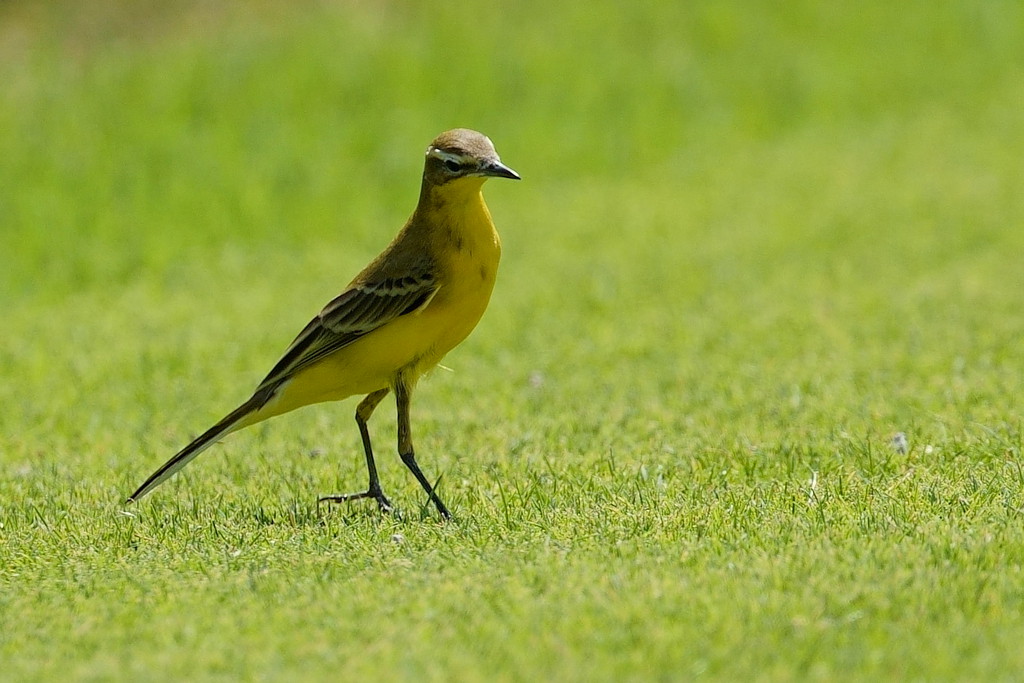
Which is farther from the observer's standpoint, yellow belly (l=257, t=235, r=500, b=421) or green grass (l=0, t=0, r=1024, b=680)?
yellow belly (l=257, t=235, r=500, b=421)

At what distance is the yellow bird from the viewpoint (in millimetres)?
6328

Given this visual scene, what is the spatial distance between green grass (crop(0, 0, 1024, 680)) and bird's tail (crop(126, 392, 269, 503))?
0.16 m

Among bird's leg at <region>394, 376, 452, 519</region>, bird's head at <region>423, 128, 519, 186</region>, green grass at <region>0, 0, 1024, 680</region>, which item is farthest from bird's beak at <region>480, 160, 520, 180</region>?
green grass at <region>0, 0, 1024, 680</region>

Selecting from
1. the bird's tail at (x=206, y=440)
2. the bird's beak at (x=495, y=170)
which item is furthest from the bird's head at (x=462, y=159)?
the bird's tail at (x=206, y=440)

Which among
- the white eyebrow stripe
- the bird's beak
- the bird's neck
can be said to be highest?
the white eyebrow stripe

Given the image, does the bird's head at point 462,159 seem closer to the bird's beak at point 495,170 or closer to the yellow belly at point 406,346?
the bird's beak at point 495,170

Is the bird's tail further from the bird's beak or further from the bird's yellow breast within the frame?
the bird's beak

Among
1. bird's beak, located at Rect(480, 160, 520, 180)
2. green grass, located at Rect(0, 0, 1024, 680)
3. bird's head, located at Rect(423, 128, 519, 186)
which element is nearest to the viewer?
green grass, located at Rect(0, 0, 1024, 680)

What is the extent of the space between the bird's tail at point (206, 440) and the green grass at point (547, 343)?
0.16m

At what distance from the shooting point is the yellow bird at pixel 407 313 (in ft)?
20.8

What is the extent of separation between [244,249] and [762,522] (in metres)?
8.90

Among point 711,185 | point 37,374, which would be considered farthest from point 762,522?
point 711,185

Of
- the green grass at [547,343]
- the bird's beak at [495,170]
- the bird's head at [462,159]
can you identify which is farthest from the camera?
the bird's head at [462,159]

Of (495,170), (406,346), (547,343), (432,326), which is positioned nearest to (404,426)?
→ (406,346)
